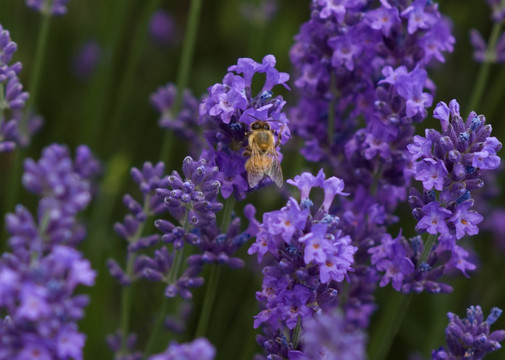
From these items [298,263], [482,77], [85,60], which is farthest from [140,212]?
[85,60]

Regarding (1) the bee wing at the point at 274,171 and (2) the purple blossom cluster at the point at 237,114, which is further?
(1) the bee wing at the point at 274,171

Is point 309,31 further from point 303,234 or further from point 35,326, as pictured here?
point 35,326

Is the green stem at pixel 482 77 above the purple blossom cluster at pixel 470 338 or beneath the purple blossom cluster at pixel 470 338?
above

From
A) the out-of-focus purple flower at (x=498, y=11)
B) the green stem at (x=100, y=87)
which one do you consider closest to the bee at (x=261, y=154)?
the out-of-focus purple flower at (x=498, y=11)

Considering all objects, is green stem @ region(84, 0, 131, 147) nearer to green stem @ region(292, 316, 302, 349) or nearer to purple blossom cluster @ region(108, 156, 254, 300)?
purple blossom cluster @ region(108, 156, 254, 300)

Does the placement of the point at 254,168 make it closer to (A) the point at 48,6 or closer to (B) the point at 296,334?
(B) the point at 296,334

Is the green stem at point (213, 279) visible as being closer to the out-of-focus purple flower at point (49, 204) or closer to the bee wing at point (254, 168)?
the bee wing at point (254, 168)
